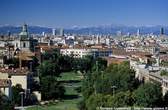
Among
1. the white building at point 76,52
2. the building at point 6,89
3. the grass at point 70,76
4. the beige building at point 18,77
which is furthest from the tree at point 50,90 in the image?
the white building at point 76,52

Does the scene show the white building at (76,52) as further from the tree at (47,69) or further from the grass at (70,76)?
the tree at (47,69)

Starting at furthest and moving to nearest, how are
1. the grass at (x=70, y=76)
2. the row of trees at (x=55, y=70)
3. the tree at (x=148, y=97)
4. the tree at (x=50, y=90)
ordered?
the grass at (x=70, y=76), the row of trees at (x=55, y=70), the tree at (x=50, y=90), the tree at (x=148, y=97)

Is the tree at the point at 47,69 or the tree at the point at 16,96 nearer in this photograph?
the tree at the point at 16,96

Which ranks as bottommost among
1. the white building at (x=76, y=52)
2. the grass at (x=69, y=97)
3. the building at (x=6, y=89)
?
the white building at (x=76, y=52)

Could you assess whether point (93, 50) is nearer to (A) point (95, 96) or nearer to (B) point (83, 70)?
(B) point (83, 70)

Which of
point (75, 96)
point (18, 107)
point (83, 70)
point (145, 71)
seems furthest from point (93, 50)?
point (18, 107)

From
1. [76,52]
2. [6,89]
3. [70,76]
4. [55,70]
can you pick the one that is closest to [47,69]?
[55,70]

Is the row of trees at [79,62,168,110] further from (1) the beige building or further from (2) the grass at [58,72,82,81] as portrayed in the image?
(2) the grass at [58,72,82,81]
